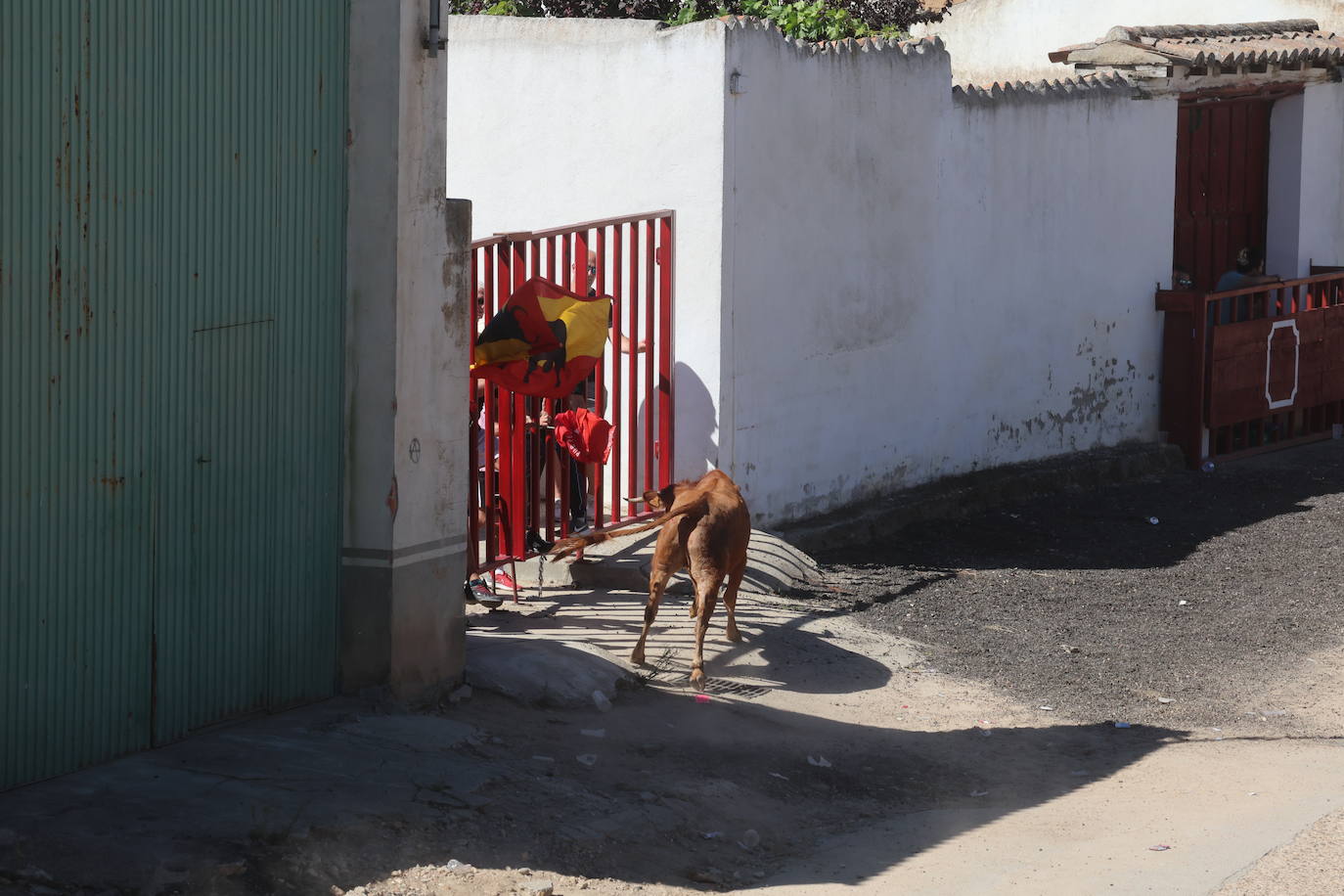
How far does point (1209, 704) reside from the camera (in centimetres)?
834

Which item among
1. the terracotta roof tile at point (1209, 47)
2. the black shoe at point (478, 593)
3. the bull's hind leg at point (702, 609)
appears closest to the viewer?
the bull's hind leg at point (702, 609)

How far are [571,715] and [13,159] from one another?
321 cm

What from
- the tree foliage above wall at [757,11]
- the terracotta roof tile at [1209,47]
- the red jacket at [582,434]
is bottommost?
the red jacket at [582,434]

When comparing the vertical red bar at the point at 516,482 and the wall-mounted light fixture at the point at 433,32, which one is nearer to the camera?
the wall-mounted light fixture at the point at 433,32

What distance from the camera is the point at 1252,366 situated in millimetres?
15680

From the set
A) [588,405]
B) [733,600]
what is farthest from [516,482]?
[733,600]

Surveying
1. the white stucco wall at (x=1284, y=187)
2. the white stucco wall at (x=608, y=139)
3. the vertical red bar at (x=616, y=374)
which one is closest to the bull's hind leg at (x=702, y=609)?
the vertical red bar at (x=616, y=374)

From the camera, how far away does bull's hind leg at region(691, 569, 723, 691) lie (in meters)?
7.89

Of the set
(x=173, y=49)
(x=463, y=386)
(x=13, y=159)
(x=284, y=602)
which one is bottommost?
A: (x=284, y=602)

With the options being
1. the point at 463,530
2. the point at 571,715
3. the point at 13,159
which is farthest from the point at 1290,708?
the point at 13,159

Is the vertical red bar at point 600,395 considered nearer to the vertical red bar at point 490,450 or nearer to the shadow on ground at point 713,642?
the shadow on ground at point 713,642

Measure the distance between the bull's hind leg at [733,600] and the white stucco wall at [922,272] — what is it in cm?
221

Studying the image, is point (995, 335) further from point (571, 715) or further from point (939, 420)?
point (571, 715)

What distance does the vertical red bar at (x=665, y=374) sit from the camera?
1063 cm
